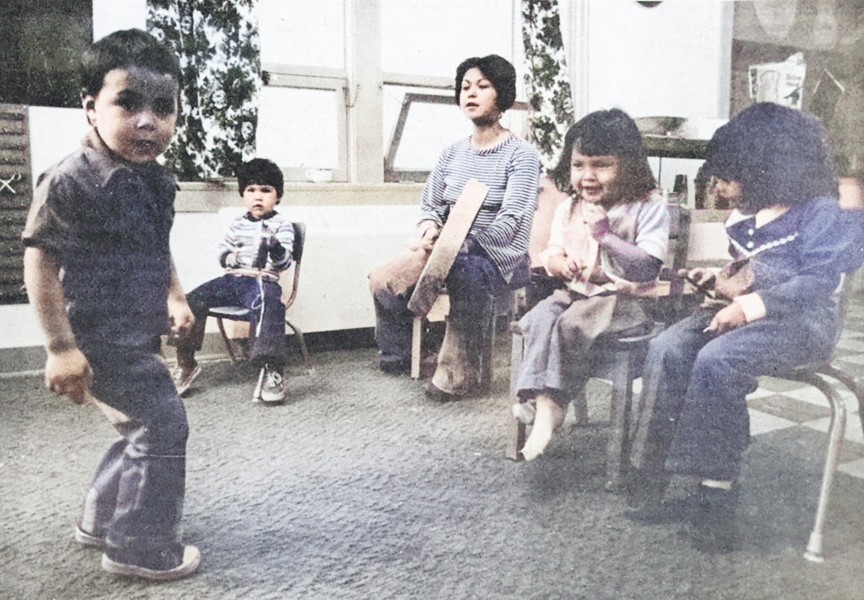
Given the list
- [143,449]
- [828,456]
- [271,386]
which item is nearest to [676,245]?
[828,456]

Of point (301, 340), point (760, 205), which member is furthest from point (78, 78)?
point (301, 340)

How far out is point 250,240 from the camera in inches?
56.9

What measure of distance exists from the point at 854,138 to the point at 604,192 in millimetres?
305

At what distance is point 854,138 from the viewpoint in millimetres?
753

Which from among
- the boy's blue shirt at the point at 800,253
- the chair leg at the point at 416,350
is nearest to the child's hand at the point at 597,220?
the boy's blue shirt at the point at 800,253

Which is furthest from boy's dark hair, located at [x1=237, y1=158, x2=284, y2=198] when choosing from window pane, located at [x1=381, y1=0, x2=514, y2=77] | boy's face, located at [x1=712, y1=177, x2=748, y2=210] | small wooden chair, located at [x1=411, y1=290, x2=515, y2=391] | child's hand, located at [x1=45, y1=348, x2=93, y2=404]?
boy's face, located at [x1=712, y1=177, x2=748, y2=210]

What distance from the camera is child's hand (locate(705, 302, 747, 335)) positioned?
77 centimetres

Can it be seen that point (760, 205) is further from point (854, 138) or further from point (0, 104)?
point (0, 104)

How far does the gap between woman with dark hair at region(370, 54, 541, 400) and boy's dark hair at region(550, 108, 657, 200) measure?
1.83 feet

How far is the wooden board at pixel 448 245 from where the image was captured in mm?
1402

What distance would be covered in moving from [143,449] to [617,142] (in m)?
0.76

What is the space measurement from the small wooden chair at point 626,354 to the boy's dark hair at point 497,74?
20.6 inches

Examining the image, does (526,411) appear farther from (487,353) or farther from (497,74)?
(497,74)

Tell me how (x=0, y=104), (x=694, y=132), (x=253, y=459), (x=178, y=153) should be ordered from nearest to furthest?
(x=0, y=104), (x=694, y=132), (x=253, y=459), (x=178, y=153)
